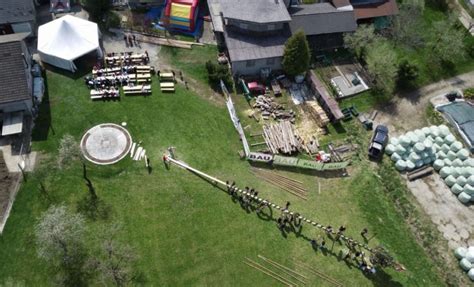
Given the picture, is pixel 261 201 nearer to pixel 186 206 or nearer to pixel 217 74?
pixel 186 206

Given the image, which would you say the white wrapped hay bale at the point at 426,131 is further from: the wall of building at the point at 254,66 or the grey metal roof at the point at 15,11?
the grey metal roof at the point at 15,11

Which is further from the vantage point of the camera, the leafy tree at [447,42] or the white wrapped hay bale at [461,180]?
the leafy tree at [447,42]

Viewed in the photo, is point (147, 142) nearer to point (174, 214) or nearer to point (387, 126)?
point (174, 214)

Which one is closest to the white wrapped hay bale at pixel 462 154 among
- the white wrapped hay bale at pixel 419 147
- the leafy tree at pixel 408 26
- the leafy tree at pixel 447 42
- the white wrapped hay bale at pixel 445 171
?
the white wrapped hay bale at pixel 445 171

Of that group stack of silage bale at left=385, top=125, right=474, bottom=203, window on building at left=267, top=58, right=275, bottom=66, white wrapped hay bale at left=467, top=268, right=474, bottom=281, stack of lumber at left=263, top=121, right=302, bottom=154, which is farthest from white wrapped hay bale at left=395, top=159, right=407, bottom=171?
window on building at left=267, top=58, right=275, bottom=66

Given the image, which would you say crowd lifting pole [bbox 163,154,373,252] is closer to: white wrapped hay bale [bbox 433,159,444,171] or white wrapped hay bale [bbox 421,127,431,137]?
white wrapped hay bale [bbox 433,159,444,171]

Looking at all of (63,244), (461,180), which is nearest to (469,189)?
(461,180)
